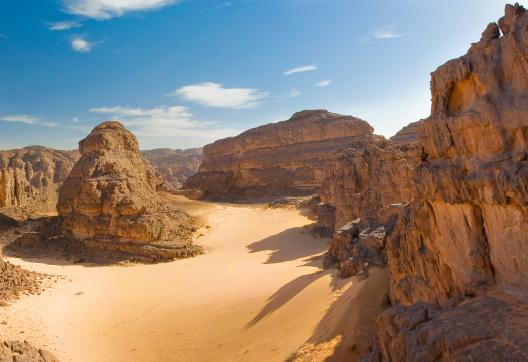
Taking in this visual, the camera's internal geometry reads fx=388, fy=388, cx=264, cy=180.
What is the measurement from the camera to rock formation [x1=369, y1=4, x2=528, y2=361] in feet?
14.5

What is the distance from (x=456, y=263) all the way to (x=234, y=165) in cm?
4199

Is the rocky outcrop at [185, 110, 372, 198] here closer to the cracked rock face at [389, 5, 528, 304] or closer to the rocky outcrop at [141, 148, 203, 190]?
the cracked rock face at [389, 5, 528, 304]

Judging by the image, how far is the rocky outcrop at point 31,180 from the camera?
1271 inches

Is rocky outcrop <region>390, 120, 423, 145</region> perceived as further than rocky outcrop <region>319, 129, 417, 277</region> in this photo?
Yes

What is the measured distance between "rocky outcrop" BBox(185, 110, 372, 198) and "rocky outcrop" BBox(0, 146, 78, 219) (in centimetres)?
1780

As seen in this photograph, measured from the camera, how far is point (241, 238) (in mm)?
24859

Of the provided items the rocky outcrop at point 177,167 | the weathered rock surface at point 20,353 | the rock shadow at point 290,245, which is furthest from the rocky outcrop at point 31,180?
the weathered rock surface at point 20,353

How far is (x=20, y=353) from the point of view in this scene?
8.62 metres

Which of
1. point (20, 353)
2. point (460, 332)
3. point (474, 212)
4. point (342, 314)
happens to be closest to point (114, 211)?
point (20, 353)

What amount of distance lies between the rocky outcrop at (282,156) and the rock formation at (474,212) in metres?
34.1

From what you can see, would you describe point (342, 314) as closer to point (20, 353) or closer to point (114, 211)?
point (20, 353)

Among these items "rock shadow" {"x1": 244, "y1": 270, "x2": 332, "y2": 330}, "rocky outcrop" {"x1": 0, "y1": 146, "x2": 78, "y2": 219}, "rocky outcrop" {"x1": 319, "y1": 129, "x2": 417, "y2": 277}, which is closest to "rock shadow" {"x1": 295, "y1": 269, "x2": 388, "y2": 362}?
"rock shadow" {"x1": 244, "y1": 270, "x2": 332, "y2": 330}

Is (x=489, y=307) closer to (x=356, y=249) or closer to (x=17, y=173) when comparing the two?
(x=356, y=249)

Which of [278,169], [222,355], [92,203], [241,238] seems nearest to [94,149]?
[92,203]
